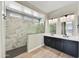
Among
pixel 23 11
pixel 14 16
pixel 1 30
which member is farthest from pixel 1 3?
pixel 23 11

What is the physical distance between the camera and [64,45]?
3256 millimetres

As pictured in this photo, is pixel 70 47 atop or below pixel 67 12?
below

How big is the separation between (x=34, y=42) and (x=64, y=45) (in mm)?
1412

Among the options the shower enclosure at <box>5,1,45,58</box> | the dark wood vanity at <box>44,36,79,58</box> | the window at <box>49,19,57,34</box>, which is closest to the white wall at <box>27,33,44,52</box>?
the shower enclosure at <box>5,1,45,58</box>

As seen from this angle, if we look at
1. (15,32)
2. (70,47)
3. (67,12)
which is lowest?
(70,47)

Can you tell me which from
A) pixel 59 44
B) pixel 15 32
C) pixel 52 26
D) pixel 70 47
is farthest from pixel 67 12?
pixel 15 32

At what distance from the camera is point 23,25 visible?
369 centimetres

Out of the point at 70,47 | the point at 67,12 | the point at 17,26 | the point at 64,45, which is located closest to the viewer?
the point at 70,47

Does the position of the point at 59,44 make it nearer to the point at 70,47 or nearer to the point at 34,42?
the point at 70,47

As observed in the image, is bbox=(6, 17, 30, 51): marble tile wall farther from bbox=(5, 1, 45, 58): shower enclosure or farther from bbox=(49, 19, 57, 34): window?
bbox=(49, 19, 57, 34): window

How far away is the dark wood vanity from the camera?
2.79 metres

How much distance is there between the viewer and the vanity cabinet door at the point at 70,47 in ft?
9.16

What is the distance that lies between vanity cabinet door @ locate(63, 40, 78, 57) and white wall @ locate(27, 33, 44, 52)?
1.41m

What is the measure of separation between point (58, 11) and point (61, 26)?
801mm
